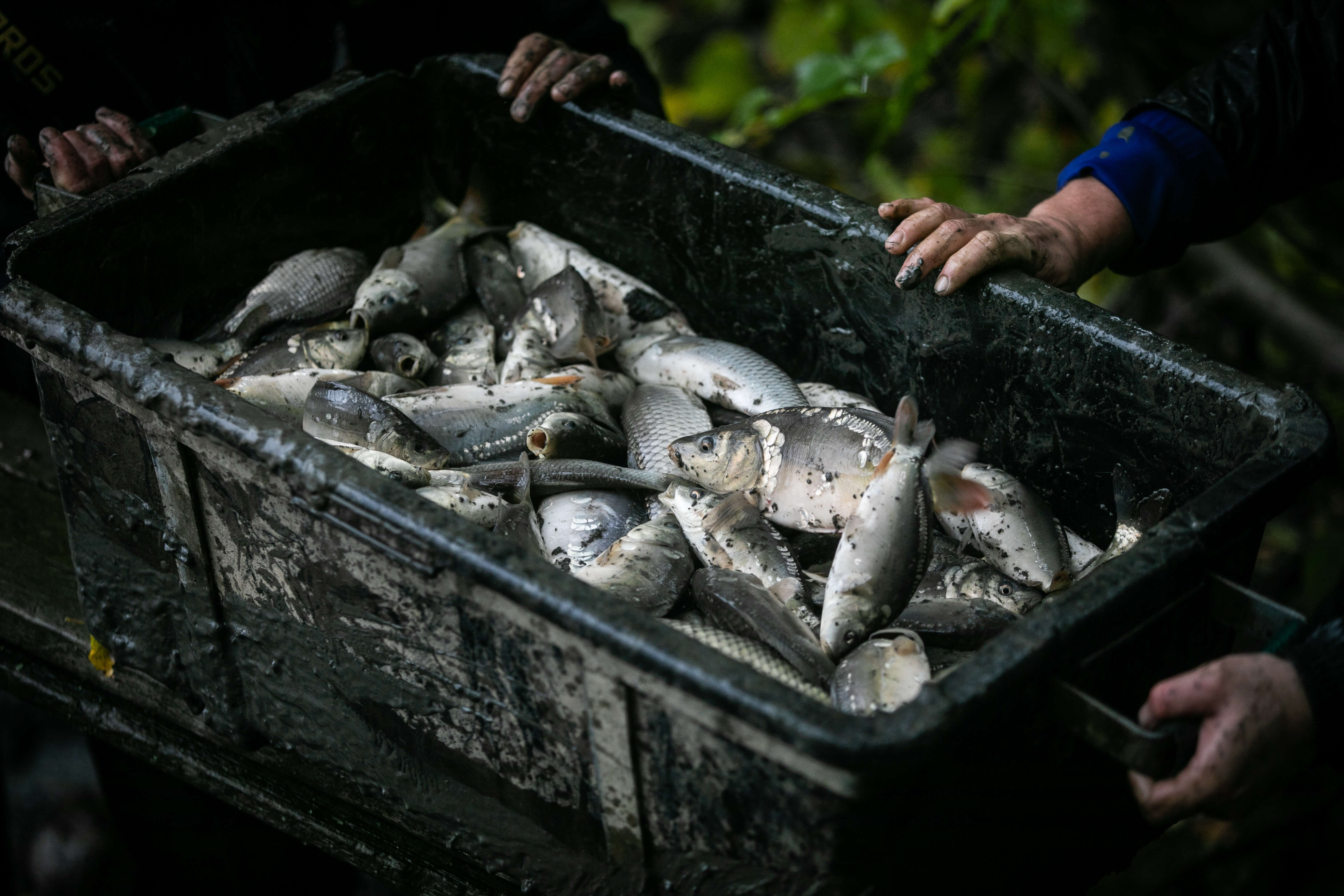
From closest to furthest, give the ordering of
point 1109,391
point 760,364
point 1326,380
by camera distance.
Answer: point 1109,391 → point 760,364 → point 1326,380

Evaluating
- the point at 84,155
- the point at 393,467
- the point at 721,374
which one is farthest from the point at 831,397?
the point at 84,155

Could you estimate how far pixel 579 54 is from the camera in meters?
2.72

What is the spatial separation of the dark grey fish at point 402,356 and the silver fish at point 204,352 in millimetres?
297

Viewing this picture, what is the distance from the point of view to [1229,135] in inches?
92.7

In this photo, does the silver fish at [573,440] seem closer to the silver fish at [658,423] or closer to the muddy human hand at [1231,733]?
the silver fish at [658,423]

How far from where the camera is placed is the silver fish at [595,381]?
236cm

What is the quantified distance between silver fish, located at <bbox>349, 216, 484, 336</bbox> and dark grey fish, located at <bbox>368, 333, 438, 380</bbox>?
48 millimetres

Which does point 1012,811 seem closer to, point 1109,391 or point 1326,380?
point 1109,391

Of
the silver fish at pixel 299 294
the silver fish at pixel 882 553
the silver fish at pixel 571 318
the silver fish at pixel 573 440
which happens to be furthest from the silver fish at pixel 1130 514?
the silver fish at pixel 299 294

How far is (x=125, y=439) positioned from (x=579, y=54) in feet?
4.91

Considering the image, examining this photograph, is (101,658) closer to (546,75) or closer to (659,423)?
(659,423)

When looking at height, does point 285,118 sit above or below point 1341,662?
above

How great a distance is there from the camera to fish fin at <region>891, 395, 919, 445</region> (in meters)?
1.77

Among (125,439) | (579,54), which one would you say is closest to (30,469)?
(125,439)
